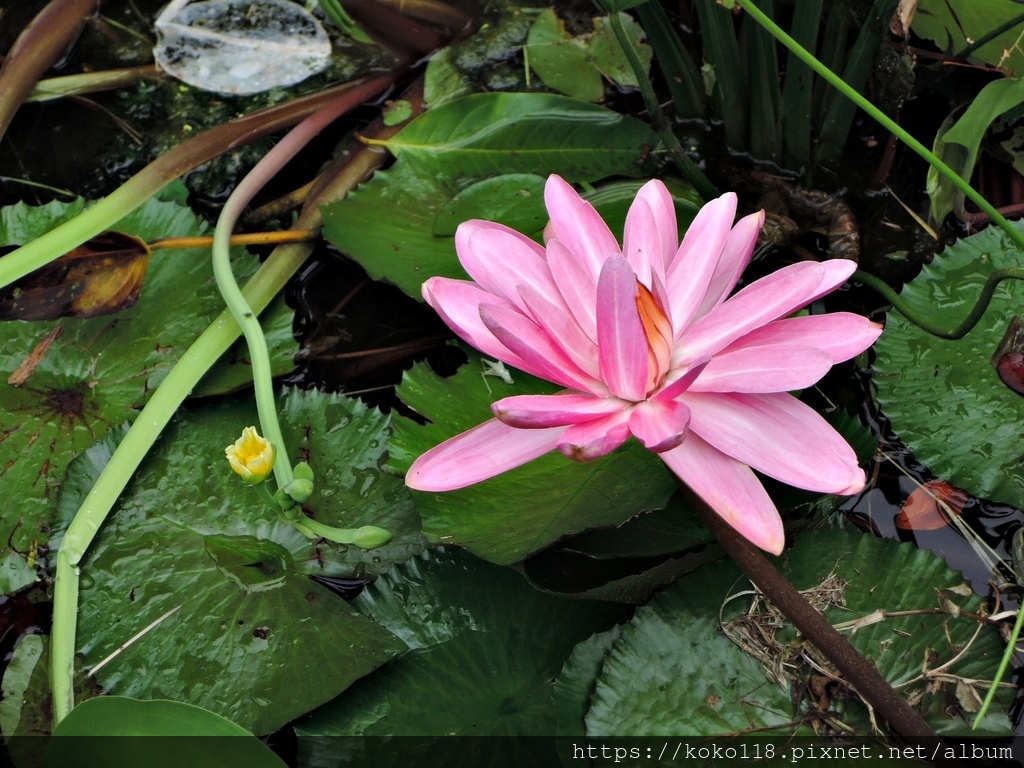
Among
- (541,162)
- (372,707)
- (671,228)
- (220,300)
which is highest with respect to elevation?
(671,228)

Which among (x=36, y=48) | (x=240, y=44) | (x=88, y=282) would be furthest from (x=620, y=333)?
(x=36, y=48)

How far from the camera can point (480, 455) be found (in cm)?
78

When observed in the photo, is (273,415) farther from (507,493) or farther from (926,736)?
(926,736)

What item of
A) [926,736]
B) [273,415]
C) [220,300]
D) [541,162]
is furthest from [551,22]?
[926,736]

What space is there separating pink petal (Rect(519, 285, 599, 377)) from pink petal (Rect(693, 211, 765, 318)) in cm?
13

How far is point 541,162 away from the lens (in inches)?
55.9

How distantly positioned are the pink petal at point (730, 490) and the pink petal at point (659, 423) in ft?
0.16

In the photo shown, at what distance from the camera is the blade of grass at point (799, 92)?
47.1 inches

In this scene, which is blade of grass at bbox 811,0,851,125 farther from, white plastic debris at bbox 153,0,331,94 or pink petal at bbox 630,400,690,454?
white plastic debris at bbox 153,0,331,94

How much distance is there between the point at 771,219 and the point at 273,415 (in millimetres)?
932

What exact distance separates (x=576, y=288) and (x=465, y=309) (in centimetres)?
13

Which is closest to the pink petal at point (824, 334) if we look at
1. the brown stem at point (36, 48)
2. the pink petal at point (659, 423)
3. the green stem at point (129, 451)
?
the pink petal at point (659, 423)

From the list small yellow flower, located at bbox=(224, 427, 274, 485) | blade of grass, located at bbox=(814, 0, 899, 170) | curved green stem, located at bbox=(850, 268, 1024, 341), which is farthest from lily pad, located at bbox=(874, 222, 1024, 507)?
small yellow flower, located at bbox=(224, 427, 274, 485)

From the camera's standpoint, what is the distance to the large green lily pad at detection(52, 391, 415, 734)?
102 cm
